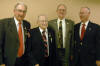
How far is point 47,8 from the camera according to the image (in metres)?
3.86

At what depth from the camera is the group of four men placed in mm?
2479

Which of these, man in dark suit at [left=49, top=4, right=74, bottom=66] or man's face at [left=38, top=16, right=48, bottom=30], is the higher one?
man's face at [left=38, top=16, right=48, bottom=30]

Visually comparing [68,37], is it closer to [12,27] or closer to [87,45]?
[87,45]

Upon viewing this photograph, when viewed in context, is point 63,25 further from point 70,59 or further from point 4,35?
point 4,35

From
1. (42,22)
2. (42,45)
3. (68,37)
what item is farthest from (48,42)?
(68,37)

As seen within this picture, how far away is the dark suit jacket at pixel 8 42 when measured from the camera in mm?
2436

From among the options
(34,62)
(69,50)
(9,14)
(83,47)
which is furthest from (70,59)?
(9,14)

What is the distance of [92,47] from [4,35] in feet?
5.98

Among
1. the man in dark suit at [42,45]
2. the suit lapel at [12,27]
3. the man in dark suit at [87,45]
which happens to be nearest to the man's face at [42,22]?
the man in dark suit at [42,45]

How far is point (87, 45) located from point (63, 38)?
0.56 meters

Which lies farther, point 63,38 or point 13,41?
point 63,38

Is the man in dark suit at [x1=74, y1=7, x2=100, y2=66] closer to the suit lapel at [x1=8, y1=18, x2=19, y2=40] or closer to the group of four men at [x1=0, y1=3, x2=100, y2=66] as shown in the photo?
the group of four men at [x1=0, y1=3, x2=100, y2=66]

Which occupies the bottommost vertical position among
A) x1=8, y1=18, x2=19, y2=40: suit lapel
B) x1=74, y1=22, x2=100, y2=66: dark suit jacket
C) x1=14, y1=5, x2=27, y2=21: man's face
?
x1=74, y1=22, x2=100, y2=66: dark suit jacket

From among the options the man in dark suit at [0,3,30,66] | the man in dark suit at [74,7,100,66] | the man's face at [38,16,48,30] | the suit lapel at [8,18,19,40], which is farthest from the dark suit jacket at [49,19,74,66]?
the suit lapel at [8,18,19,40]
